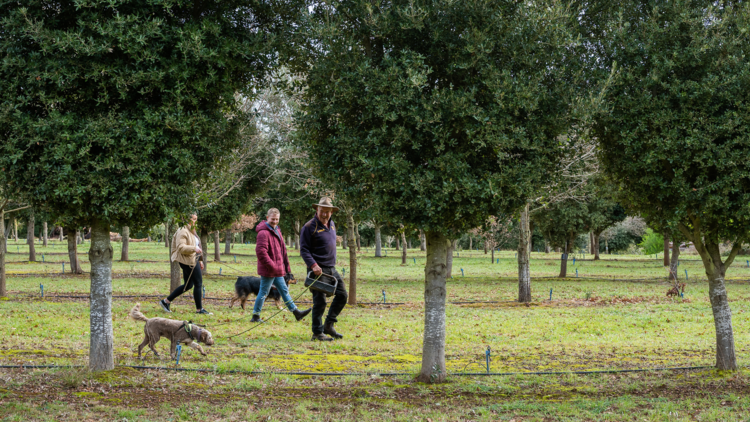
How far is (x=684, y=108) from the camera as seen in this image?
6.14 m

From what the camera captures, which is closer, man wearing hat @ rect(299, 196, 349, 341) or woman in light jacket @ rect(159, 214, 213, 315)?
man wearing hat @ rect(299, 196, 349, 341)

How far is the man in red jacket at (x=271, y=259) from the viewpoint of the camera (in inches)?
386

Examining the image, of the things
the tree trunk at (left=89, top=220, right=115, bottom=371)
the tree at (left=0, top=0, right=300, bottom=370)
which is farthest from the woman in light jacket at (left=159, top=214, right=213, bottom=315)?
the tree at (left=0, top=0, right=300, bottom=370)

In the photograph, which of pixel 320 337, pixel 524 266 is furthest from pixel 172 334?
pixel 524 266

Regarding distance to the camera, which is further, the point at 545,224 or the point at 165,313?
the point at 545,224

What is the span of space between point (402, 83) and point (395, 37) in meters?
0.72

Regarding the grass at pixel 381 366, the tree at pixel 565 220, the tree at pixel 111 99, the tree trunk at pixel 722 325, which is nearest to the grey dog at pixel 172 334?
the grass at pixel 381 366

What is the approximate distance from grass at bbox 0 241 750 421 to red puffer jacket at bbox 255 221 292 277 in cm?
95

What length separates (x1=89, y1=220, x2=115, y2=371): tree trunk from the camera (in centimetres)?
617

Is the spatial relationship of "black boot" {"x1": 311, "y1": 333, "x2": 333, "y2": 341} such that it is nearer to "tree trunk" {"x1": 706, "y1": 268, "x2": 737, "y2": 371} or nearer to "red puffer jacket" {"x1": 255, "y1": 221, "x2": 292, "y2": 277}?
"red puffer jacket" {"x1": 255, "y1": 221, "x2": 292, "y2": 277}

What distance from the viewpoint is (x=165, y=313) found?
10.5m

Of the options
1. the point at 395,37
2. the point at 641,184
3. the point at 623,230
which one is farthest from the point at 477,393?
the point at 623,230

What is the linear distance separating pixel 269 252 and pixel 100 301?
392 centimetres

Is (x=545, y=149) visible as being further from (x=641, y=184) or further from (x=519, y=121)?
(x=641, y=184)
